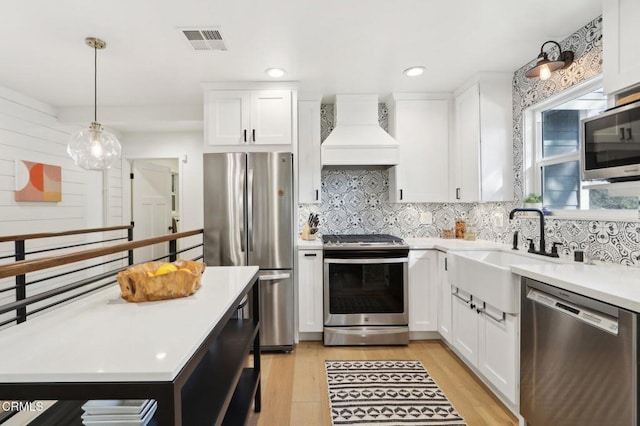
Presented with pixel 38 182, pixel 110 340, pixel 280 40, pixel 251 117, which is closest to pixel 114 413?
pixel 110 340

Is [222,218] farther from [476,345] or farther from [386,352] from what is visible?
[476,345]

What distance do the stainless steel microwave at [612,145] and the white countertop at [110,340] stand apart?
6.07 ft

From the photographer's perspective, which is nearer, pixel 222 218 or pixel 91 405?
pixel 91 405

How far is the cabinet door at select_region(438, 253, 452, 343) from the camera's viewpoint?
2.84m

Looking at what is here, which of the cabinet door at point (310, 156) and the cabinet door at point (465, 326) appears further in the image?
the cabinet door at point (310, 156)

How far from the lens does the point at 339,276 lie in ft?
9.87

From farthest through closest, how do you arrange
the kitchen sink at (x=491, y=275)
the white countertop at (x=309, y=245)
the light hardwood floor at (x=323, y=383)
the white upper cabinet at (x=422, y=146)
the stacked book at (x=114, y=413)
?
1. the white upper cabinet at (x=422, y=146)
2. the white countertop at (x=309, y=245)
3. the light hardwood floor at (x=323, y=383)
4. the kitchen sink at (x=491, y=275)
5. the stacked book at (x=114, y=413)

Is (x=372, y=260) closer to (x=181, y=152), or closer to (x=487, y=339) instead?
(x=487, y=339)

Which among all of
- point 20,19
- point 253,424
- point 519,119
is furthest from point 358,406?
point 20,19

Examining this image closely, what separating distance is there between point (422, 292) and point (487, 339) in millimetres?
908

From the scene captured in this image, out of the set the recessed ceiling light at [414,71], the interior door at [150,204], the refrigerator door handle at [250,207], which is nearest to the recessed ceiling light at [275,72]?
the refrigerator door handle at [250,207]

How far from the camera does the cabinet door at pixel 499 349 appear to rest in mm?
1906

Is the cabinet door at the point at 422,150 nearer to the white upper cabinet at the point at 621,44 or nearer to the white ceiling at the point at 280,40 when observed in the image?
the white ceiling at the point at 280,40

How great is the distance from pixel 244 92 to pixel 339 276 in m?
1.92
